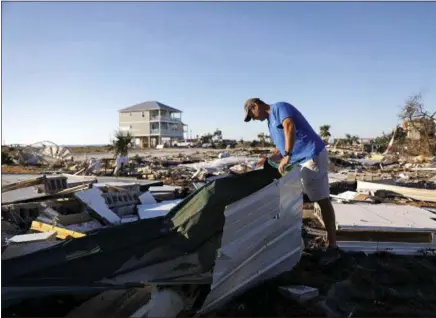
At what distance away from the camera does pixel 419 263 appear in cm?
345

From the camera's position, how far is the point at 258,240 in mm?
2789

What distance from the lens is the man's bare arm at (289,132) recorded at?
3.38 meters

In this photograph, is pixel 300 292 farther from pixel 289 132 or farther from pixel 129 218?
pixel 129 218

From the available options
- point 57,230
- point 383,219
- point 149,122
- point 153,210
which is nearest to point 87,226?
point 57,230

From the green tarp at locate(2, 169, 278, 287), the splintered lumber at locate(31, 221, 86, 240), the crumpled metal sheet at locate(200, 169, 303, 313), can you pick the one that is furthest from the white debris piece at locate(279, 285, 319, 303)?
the splintered lumber at locate(31, 221, 86, 240)

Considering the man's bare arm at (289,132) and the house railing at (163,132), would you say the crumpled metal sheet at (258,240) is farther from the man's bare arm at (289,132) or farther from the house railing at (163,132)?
the house railing at (163,132)

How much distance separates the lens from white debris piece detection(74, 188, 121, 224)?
5.47m

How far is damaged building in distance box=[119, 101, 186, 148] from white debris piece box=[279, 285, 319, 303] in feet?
204

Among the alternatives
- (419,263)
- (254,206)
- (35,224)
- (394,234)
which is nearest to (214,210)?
(254,206)

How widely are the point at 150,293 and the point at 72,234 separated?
1975 millimetres

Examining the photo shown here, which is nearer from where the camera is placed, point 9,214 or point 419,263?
point 419,263

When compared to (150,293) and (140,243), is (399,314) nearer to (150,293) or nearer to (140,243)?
(150,293)

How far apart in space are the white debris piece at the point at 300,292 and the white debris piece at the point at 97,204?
128 inches

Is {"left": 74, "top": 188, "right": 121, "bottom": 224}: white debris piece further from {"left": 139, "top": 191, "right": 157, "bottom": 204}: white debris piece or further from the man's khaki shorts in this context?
the man's khaki shorts
